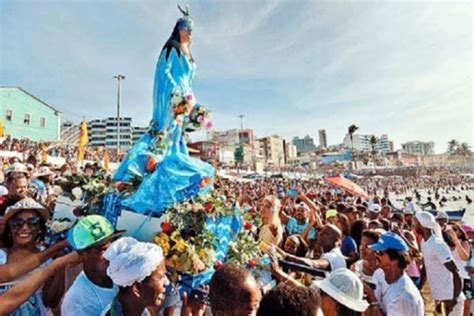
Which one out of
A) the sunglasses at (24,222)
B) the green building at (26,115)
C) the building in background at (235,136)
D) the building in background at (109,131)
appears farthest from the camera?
the building in background at (109,131)

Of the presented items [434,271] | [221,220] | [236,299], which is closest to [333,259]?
[221,220]

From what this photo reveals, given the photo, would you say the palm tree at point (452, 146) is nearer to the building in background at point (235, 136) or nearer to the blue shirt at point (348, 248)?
the building in background at point (235, 136)

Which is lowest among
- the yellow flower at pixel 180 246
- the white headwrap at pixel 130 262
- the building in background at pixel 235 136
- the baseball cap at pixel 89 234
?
the yellow flower at pixel 180 246

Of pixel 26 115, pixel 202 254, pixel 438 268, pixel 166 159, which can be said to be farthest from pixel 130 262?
pixel 26 115

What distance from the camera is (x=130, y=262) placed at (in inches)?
67.2

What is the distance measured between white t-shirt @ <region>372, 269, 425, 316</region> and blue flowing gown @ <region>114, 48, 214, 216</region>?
1973 mm

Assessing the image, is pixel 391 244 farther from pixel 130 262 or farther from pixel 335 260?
pixel 130 262

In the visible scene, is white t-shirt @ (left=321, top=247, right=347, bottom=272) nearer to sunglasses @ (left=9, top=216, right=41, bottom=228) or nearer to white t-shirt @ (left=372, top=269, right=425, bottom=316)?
white t-shirt @ (left=372, top=269, right=425, bottom=316)

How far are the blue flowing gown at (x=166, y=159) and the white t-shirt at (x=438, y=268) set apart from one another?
310 centimetres

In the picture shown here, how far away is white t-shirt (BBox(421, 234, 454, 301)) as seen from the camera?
4.07m

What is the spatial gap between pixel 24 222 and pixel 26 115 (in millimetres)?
35119

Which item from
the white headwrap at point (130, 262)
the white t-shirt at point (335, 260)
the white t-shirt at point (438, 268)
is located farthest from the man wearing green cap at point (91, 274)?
the white t-shirt at point (438, 268)

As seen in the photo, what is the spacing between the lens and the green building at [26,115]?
1156 inches

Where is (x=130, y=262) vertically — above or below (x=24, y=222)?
below
